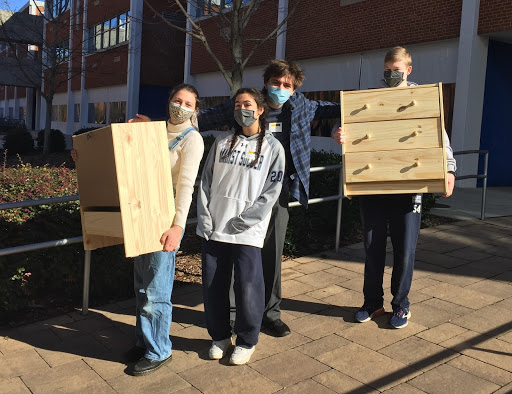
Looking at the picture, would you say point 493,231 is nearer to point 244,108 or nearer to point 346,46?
point 244,108

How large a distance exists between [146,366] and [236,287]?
70 cm

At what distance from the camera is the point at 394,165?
3.74 m

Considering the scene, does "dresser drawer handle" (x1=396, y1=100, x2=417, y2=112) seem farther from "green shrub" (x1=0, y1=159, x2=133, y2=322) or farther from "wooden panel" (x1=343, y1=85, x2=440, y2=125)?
"green shrub" (x1=0, y1=159, x2=133, y2=322)

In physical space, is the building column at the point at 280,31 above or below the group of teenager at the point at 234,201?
above

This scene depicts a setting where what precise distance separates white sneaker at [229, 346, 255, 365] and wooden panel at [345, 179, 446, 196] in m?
1.25

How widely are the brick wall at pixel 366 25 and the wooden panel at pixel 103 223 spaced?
36.8ft

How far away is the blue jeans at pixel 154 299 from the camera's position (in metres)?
3.29

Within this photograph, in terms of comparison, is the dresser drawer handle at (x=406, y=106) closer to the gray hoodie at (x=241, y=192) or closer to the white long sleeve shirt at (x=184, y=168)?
the gray hoodie at (x=241, y=192)

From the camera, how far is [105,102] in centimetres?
2978

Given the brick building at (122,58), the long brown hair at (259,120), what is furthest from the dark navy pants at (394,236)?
the brick building at (122,58)

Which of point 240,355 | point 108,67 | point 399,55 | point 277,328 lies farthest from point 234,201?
point 108,67

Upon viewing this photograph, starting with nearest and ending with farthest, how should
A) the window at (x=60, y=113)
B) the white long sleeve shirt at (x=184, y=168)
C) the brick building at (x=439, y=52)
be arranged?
the white long sleeve shirt at (x=184, y=168)
the brick building at (x=439, y=52)
the window at (x=60, y=113)

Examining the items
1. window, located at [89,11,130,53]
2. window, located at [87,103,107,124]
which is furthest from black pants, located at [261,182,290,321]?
window, located at [87,103,107,124]

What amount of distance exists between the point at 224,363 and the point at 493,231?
5010mm
